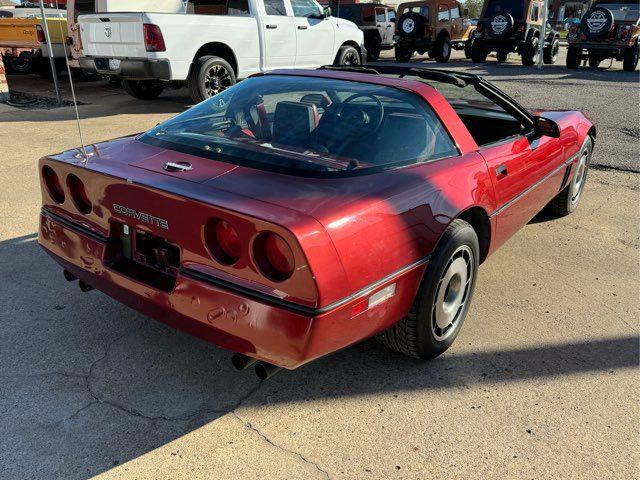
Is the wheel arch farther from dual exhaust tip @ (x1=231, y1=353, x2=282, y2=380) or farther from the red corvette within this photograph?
dual exhaust tip @ (x1=231, y1=353, x2=282, y2=380)

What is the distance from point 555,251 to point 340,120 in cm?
229

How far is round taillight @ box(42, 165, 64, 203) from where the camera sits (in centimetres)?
268

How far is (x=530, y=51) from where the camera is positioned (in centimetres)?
1770

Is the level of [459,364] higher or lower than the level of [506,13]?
lower

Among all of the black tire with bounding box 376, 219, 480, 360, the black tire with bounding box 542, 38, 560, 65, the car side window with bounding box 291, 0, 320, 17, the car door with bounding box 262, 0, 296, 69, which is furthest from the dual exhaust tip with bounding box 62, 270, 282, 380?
the black tire with bounding box 542, 38, 560, 65

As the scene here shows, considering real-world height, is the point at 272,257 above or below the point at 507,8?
below

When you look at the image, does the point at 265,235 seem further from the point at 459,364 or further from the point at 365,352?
the point at 459,364

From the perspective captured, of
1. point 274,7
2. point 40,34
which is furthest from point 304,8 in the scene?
point 40,34

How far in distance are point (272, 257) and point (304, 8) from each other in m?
9.09

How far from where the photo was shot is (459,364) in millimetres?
2754

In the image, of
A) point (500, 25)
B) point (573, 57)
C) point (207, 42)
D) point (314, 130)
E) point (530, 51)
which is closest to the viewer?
point (314, 130)

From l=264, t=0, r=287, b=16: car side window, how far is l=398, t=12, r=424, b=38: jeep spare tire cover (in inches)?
392

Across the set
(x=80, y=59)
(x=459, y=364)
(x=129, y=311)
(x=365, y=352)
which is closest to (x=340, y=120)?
(x=365, y=352)

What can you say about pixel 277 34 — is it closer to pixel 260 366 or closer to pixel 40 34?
pixel 40 34
